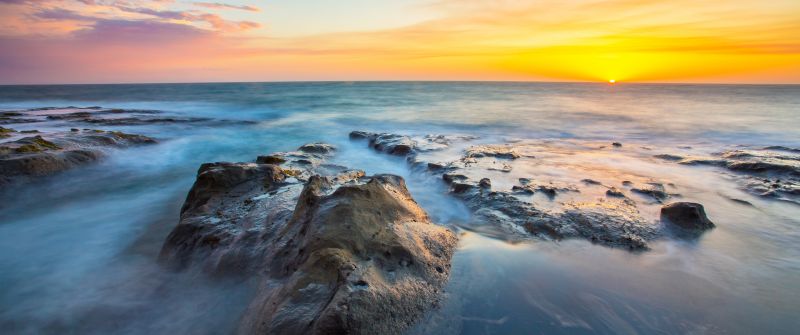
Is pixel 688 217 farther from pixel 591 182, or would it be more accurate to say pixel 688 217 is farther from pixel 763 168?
pixel 763 168

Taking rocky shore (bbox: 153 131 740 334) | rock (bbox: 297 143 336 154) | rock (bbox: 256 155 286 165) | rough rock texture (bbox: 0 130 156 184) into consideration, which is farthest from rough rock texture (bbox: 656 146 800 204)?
rough rock texture (bbox: 0 130 156 184)

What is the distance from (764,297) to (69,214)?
345 inches

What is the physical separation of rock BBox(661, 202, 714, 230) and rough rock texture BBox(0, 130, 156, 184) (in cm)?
1010

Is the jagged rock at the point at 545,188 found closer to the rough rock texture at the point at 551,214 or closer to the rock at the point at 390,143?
the rough rock texture at the point at 551,214

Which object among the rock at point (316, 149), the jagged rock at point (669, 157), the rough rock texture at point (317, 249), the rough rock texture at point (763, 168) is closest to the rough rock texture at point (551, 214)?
the rough rock texture at point (317, 249)

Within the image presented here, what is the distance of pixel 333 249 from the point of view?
9.22ft

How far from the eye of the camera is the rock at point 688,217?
189 inches

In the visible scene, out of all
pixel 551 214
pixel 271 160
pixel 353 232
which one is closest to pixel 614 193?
pixel 551 214

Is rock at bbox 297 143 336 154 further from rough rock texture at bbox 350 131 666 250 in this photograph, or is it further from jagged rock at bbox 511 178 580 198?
jagged rock at bbox 511 178 580 198

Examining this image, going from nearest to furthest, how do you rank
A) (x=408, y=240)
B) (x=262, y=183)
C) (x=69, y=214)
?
(x=408, y=240), (x=262, y=183), (x=69, y=214)

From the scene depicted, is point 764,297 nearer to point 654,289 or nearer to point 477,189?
point 654,289

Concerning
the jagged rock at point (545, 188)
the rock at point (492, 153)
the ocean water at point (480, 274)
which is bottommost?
the ocean water at point (480, 274)

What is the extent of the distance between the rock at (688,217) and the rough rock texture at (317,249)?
2968mm

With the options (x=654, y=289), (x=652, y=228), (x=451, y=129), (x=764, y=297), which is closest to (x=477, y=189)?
(x=652, y=228)
